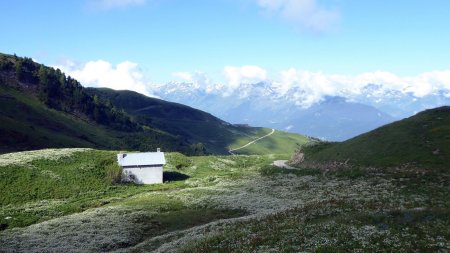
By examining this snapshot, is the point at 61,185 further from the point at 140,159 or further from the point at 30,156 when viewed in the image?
the point at 140,159

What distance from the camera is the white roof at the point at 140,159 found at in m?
92.1

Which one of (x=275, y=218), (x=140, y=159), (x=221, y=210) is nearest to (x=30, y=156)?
(x=140, y=159)

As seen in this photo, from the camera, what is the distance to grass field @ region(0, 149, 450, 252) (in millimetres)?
29312

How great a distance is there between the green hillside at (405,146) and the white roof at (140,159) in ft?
125

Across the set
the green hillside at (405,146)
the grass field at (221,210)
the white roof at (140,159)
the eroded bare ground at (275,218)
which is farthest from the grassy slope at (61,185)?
the green hillside at (405,146)

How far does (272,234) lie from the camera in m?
31.5

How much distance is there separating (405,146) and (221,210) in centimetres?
4521

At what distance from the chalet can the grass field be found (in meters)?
3.02

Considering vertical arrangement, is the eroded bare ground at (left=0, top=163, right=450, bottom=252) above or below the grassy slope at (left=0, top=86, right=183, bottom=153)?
below

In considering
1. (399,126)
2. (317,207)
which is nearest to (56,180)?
(317,207)

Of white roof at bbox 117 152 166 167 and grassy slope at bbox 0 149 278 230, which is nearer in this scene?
grassy slope at bbox 0 149 278 230

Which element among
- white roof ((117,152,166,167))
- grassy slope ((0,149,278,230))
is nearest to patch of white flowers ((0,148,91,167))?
grassy slope ((0,149,278,230))

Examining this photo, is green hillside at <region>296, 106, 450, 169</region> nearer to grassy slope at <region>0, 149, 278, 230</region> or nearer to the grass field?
the grass field

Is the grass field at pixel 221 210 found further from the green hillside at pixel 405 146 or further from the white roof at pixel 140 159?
the green hillside at pixel 405 146
